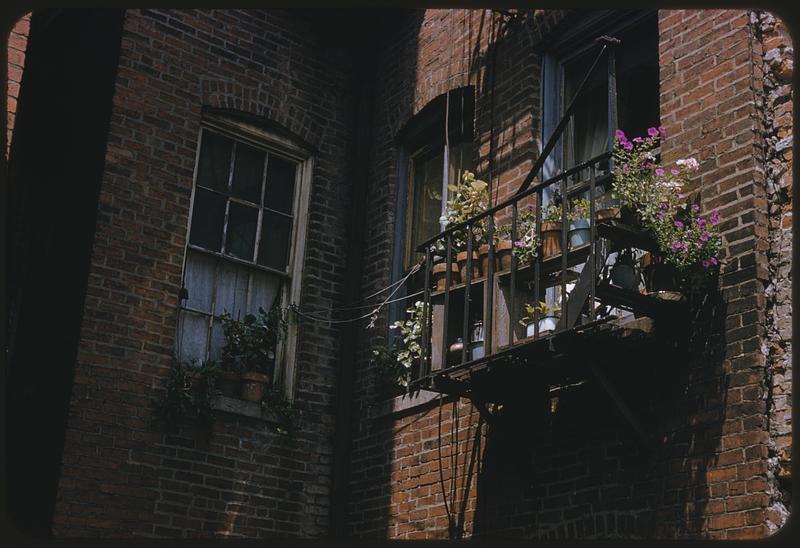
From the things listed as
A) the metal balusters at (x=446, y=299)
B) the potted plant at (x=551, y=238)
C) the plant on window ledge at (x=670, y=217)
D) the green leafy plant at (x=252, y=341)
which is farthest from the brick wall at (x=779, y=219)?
the green leafy plant at (x=252, y=341)

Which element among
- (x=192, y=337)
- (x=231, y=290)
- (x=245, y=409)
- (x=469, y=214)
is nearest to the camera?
(x=469, y=214)

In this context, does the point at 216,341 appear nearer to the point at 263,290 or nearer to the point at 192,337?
the point at 192,337

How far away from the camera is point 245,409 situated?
8820mm

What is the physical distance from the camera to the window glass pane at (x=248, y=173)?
9.58 m

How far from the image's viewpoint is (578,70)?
28.3 feet

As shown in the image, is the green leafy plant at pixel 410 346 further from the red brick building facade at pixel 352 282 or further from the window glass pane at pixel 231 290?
the window glass pane at pixel 231 290

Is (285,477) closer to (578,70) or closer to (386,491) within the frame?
(386,491)

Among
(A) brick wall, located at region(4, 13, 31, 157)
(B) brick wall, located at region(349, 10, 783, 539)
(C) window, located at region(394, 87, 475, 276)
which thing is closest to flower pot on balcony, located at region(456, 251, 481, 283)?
(B) brick wall, located at region(349, 10, 783, 539)

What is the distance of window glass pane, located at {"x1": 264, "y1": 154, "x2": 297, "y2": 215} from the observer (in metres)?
9.75

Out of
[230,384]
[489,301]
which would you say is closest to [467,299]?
[489,301]

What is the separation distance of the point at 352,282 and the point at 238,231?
1067 mm

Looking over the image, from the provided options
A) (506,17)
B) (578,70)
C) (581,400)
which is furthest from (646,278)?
(506,17)

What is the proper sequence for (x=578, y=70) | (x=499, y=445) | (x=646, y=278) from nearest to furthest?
(x=646, y=278) → (x=499, y=445) → (x=578, y=70)

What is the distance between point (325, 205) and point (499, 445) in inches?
121
